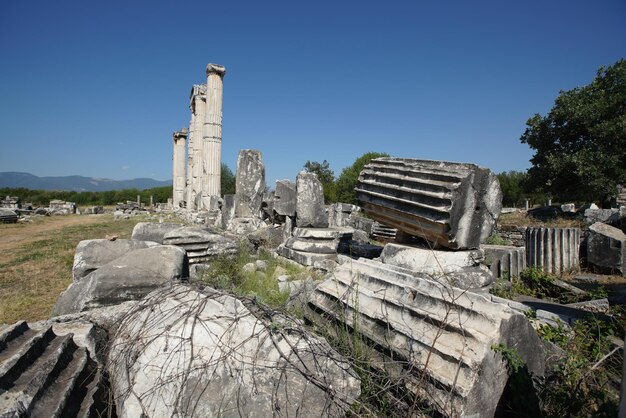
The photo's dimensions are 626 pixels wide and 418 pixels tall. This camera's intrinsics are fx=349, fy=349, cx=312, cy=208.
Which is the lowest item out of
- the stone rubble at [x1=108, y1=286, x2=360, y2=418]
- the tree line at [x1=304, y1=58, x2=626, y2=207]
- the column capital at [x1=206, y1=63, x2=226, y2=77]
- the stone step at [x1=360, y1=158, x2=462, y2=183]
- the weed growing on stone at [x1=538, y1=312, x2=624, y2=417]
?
the weed growing on stone at [x1=538, y1=312, x2=624, y2=417]

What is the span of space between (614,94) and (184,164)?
27532mm

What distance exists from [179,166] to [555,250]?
26.5 meters

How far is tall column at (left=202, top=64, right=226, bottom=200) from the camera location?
17141mm

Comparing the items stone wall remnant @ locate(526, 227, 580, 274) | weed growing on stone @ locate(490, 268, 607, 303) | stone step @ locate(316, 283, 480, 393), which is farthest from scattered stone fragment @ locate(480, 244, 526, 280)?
stone step @ locate(316, 283, 480, 393)

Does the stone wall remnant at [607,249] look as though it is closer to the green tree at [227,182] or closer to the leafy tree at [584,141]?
the leafy tree at [584,141]

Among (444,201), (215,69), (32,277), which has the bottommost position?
(32,277)

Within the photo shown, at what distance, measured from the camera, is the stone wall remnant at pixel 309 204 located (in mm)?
8211

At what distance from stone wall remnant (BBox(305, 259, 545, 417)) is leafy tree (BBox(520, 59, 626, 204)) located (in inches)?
666

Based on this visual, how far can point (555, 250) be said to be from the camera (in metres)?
7.19

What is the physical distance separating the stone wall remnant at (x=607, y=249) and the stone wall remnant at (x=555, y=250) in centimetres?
32

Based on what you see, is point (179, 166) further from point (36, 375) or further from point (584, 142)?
point (36, 375)

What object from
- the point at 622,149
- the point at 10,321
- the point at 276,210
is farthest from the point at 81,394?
the point at 622,149

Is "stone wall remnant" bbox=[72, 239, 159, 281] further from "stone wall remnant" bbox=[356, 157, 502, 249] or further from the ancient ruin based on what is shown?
"stone wall remnant" bbox=[356, 157, 502, 249]

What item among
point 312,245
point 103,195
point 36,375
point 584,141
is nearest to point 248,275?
point 312,245
